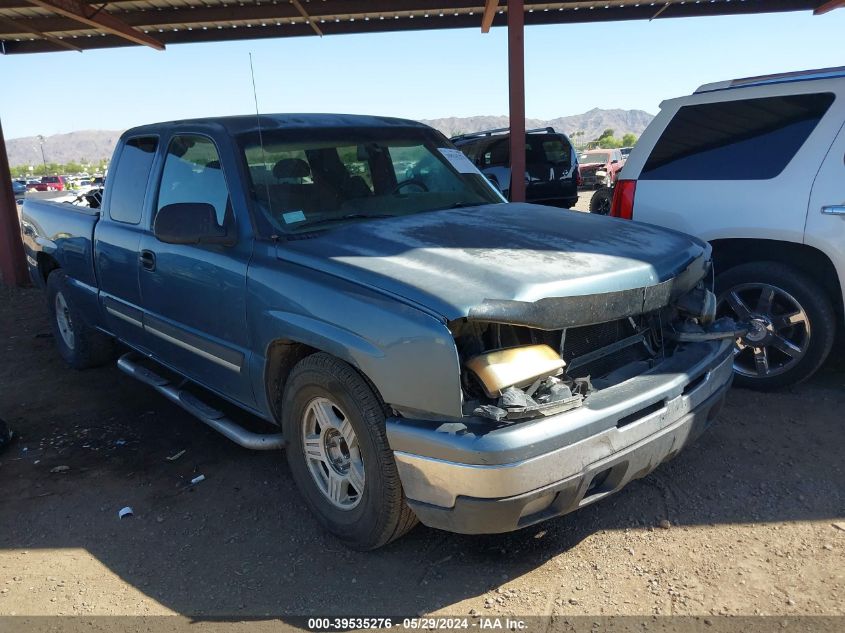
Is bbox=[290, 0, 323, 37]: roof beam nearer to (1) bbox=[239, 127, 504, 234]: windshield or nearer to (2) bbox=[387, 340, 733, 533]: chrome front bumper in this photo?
(1) bbox=[239, 127, 504, 234]: windshield

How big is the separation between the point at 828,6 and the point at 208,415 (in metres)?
10.2

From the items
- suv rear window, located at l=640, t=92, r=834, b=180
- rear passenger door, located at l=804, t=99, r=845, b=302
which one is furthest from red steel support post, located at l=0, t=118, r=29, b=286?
rear passenger door, located at l=804, t=99, r=845, b=302

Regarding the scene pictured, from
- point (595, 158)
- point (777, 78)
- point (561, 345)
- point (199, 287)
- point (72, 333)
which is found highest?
point (777, 78)

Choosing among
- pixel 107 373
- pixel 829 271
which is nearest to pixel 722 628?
pixel 829 271

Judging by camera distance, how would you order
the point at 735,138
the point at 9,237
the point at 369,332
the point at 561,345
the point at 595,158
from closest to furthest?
1. the point at 369,332
2. the point at 561,345
3. the point at 735,138
4. the point at 9,237
5. the point at 595,158

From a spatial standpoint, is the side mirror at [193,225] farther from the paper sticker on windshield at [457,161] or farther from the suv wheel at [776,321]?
the suv wheel at [776,321]

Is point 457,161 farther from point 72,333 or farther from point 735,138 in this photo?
point 72,333

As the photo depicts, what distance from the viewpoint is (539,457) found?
2.34m

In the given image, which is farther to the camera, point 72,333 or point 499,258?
point 72,333

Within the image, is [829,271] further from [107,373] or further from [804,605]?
[107,373]

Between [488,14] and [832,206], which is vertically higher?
[488,14]

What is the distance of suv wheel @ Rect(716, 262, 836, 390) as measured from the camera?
425 centimetres

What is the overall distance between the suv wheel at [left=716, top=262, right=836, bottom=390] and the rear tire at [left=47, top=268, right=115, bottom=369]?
4893 millimetres

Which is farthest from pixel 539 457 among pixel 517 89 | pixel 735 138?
pixel 517 89
